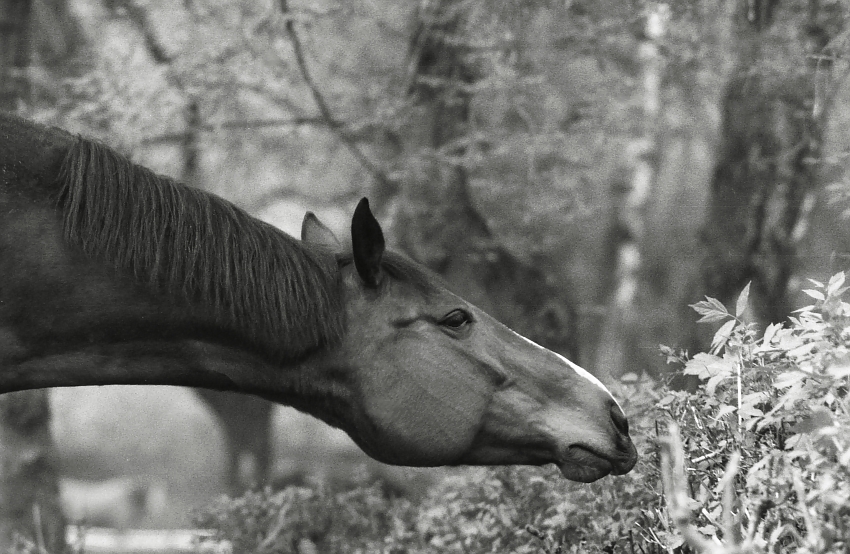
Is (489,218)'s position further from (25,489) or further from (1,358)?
(1,358)

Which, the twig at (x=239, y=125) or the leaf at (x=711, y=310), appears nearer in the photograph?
the leaf at (x=711, y=310)

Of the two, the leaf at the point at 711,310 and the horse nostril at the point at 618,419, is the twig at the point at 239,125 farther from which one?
the leaf at the point at 711,310

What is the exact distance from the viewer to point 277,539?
5.38 meters

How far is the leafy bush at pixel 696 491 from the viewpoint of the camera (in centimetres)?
254

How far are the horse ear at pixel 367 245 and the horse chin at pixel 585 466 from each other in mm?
953

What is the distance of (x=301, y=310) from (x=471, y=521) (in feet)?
5.12

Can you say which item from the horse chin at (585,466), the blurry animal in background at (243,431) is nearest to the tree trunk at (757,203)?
the horse chin at (585,466)

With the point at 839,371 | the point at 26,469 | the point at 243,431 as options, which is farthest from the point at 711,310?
the point at 243,431

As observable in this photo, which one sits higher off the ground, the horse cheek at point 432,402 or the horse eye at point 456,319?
the horse eye at point 456,319

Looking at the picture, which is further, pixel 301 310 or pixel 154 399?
pixel 154 399

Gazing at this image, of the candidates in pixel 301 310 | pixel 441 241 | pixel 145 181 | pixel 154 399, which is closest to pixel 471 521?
pixel 301 310

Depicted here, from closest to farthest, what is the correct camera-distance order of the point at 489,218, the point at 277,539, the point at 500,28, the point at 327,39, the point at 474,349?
the point at 474,349 → the point at 277,539 → the point at 500,28 → the point at 489,218 → the point at 327,39

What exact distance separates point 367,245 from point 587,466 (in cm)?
111

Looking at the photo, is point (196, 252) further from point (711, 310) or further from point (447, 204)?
point (447, 204)
